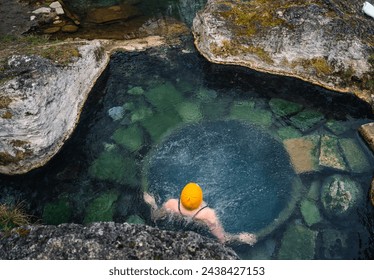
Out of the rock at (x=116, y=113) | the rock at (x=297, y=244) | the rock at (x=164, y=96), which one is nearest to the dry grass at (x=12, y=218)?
the rock at (x=116, y=113)

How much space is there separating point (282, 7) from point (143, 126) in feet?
19.2

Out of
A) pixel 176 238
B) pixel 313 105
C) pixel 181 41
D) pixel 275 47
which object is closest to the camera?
pixel 176 238

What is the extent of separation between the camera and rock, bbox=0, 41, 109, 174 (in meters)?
8.72

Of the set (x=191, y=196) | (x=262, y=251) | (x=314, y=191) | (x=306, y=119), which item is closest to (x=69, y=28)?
(x=191, y=196)

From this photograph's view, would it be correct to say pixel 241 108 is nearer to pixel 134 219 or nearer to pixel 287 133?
pixel 287 133

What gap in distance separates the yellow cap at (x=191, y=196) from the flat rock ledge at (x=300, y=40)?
17.5ft

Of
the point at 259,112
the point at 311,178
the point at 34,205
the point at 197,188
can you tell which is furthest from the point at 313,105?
the point at 34,205

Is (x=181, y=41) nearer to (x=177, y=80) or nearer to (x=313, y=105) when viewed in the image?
(x=177, y=80)

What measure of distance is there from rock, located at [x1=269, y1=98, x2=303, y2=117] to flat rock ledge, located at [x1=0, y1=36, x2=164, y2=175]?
18.4ft

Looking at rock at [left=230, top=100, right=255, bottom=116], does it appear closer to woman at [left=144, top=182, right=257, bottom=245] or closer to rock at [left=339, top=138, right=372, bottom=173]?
rock at [left=339, top=138, right=372, bottom=173]

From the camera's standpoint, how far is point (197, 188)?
8031mm

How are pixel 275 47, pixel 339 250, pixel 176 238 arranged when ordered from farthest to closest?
pixel 275 47 → pixel 339 250 → pixel 176 238

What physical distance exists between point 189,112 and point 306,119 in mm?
3297

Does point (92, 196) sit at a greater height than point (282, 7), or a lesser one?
lesser
